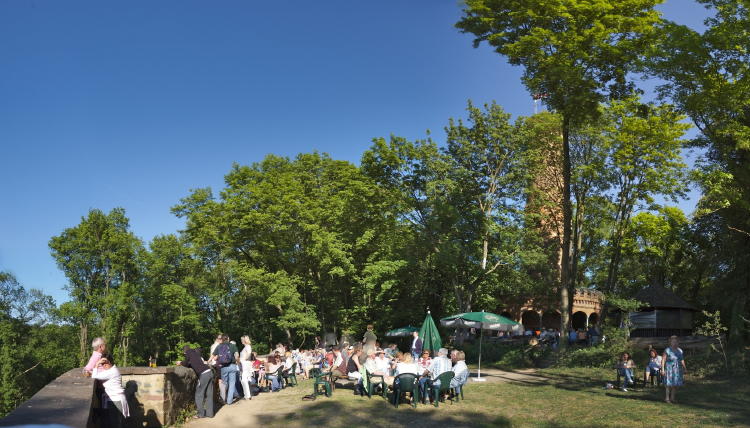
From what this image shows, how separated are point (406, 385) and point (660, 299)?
18.4 meters

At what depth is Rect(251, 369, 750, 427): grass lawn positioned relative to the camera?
30.5 feet

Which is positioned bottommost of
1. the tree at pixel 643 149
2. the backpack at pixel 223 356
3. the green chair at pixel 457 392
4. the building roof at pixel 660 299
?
the green chair at pixel 457 392

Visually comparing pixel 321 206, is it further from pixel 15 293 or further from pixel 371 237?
pixel 15 293

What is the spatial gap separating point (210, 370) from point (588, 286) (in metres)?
46.7

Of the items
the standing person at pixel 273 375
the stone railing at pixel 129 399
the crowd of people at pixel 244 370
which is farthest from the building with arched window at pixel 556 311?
the stone railing at pixel 129 399

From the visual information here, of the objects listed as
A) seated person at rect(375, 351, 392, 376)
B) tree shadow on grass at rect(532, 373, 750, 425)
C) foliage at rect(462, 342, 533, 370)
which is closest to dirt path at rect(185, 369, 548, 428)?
seated person at rect(375, 351, 392, 376)

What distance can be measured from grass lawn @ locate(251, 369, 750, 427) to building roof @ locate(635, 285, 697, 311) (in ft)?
36.5

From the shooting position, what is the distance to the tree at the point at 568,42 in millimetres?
16828

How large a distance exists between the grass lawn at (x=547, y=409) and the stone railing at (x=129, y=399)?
5.19ft

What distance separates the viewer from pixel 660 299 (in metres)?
24.4

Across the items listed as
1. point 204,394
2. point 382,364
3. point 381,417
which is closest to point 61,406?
point 204,394

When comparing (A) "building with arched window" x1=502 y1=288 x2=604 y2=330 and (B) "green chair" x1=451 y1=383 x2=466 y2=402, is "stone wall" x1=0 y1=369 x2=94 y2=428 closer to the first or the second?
(B) "green chair" x1=451 y1=383 x2=466 y2=402

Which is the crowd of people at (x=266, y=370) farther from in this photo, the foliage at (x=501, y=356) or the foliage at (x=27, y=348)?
the foliage at (x=27, y=348)

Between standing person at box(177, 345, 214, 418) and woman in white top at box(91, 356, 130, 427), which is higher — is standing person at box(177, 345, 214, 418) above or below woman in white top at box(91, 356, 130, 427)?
below
